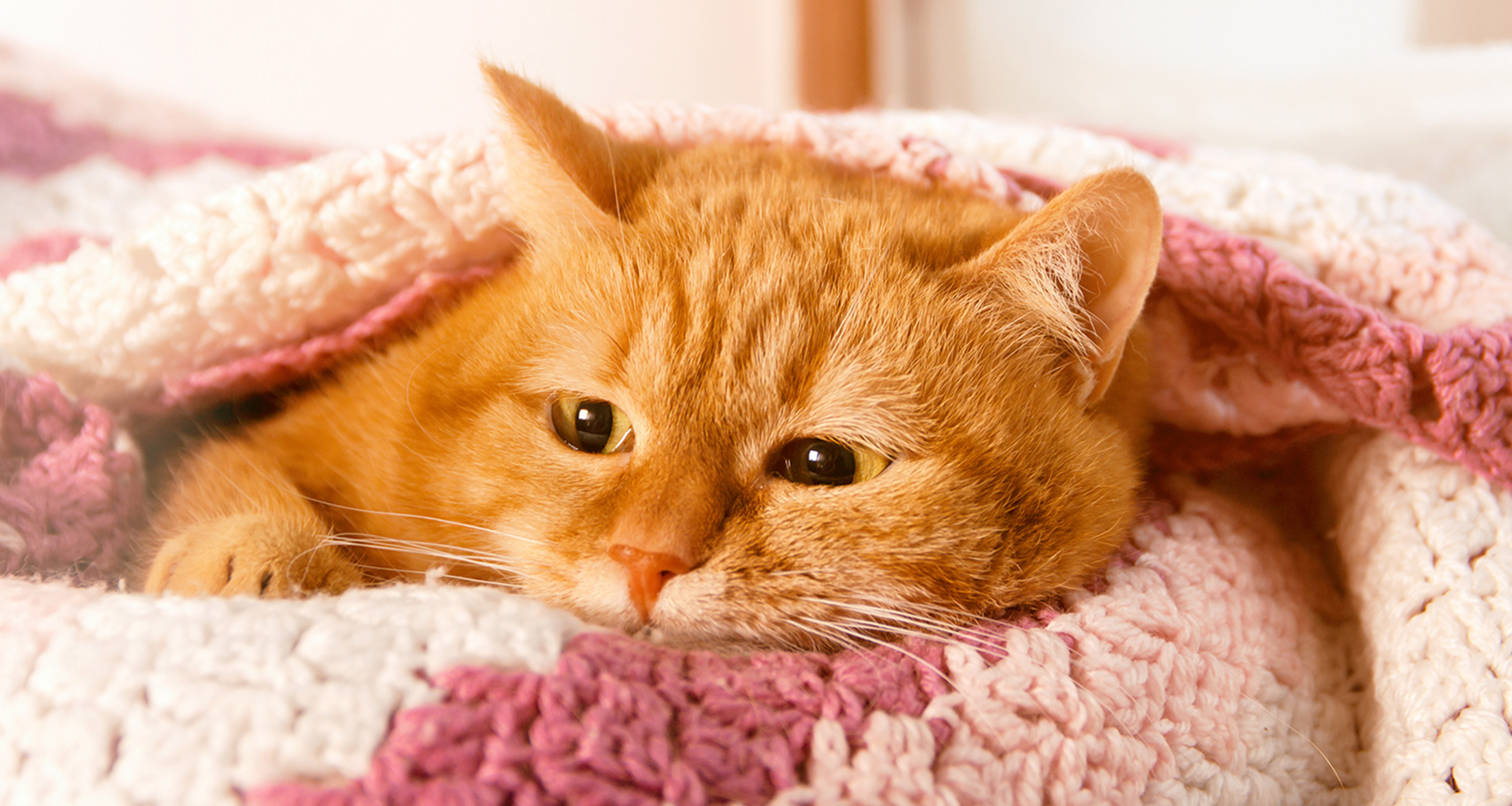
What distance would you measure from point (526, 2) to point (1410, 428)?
2985 millimetres

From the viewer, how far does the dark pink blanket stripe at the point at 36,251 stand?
4.07ft

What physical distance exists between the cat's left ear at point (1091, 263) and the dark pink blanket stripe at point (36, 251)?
1211 mm

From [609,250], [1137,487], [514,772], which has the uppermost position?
[609,250]

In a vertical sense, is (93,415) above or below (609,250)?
below

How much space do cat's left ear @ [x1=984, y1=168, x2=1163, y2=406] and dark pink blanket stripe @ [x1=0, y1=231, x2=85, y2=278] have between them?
1.21 metres

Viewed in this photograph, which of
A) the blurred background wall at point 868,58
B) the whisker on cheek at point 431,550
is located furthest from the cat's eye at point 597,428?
the blurred background wall at point 868,58

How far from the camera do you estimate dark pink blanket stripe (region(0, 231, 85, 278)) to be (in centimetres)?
124

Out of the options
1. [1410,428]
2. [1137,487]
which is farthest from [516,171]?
[1410,428]

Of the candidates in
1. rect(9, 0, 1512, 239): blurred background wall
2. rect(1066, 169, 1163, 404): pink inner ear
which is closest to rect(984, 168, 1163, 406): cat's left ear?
rect(1066, 169, 1163, 404): pink inner ear

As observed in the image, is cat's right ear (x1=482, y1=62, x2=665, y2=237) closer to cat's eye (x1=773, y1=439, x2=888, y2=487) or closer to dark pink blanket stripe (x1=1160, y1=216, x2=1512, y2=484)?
cat's eye (x1=773, y1=439, x2=888, y2=487)

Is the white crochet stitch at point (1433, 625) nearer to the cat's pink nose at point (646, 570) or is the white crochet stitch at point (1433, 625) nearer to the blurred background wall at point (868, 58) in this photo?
the cat's pink nose at point (646, 570)

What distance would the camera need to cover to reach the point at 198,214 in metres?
1.17

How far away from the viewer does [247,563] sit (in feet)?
3.16

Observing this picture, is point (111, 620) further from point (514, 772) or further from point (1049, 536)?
point (1049, 536)
